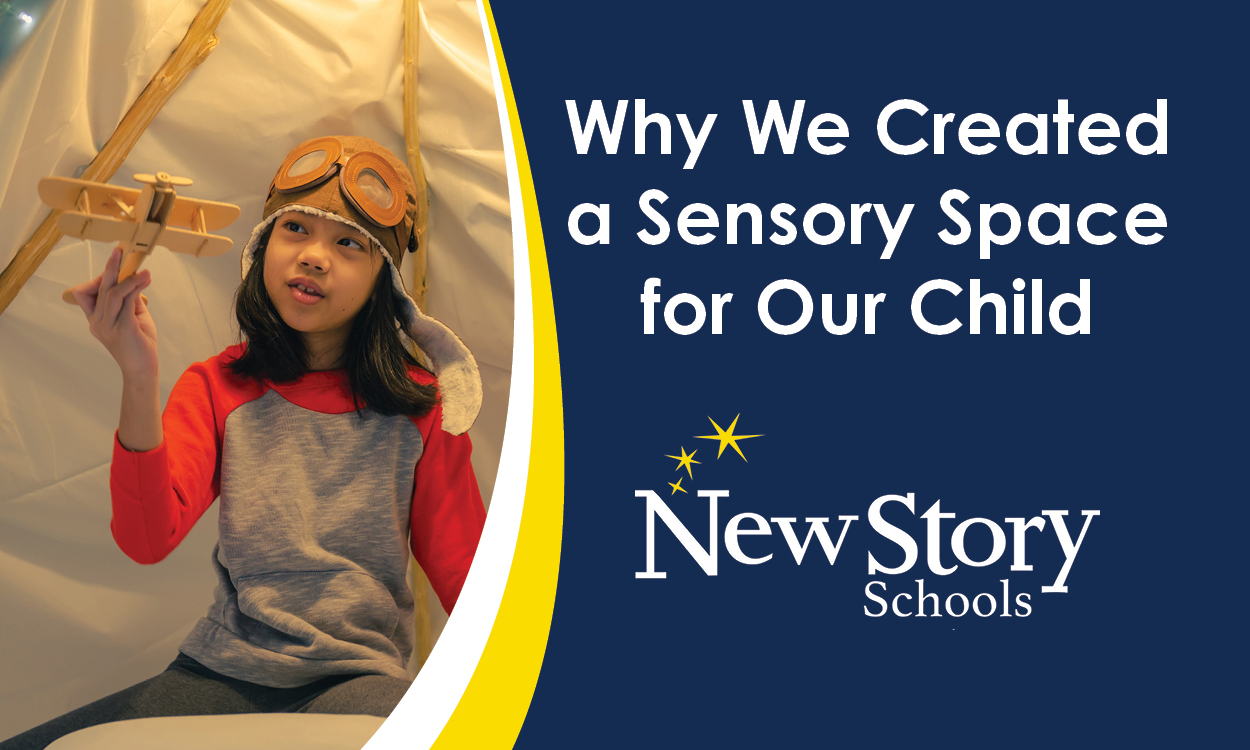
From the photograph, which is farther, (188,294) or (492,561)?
(188,294)

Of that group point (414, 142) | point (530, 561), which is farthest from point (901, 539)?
point (414, 142)

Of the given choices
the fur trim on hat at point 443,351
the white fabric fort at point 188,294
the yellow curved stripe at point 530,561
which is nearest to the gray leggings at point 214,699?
the yellow curved stripe at point 530,561

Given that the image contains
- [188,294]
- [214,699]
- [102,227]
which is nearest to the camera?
[102,227]

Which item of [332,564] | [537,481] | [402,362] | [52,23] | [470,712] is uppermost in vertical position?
[52,23]

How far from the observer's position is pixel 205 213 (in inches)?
33.0

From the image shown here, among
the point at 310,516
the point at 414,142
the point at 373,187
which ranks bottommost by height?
the point at 310,516

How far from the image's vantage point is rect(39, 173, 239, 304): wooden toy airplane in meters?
0.74

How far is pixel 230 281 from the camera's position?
1.46 m

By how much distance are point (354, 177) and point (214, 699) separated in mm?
618

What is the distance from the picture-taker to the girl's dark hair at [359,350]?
114 cm

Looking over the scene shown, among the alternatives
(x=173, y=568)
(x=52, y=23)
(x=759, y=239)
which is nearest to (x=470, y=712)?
(x=759, y=239)

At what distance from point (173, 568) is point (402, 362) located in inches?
24.9

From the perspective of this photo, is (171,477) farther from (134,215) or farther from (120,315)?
(134,215)

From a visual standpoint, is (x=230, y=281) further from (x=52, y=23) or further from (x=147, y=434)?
(x=147, y=434)
